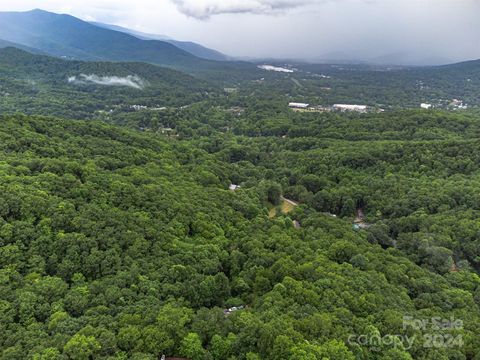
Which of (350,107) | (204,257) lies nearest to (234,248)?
(204,257)

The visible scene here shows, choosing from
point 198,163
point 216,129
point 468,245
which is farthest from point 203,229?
point 216,129

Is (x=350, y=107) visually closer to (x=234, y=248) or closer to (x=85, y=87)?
(x=85, y=87)

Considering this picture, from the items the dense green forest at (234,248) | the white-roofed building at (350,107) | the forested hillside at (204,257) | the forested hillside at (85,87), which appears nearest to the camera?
the forested hillside at (204,257)

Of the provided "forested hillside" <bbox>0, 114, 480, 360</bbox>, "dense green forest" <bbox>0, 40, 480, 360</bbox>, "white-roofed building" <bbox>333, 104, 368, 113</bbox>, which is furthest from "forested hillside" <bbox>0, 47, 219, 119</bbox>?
"forested hillside" <bbox>0, 114, 480, 360</bbox>

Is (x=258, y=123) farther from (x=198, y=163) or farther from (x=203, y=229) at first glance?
(x=203, y=229)

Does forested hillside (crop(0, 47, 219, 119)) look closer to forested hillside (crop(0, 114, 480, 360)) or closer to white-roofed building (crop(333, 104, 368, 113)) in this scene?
white-roofed building (crop(333, 104, 368, 113))

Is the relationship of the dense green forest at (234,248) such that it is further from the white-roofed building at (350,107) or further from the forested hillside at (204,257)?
the white-roofed building at (350,107)

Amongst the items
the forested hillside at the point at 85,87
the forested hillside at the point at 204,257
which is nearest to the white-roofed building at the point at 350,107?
the forested hillside at the point at 85,87

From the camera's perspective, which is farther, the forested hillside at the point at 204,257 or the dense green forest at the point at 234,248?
the dense green forest at the point at 234,248

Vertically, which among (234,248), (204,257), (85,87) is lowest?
(234,248)
